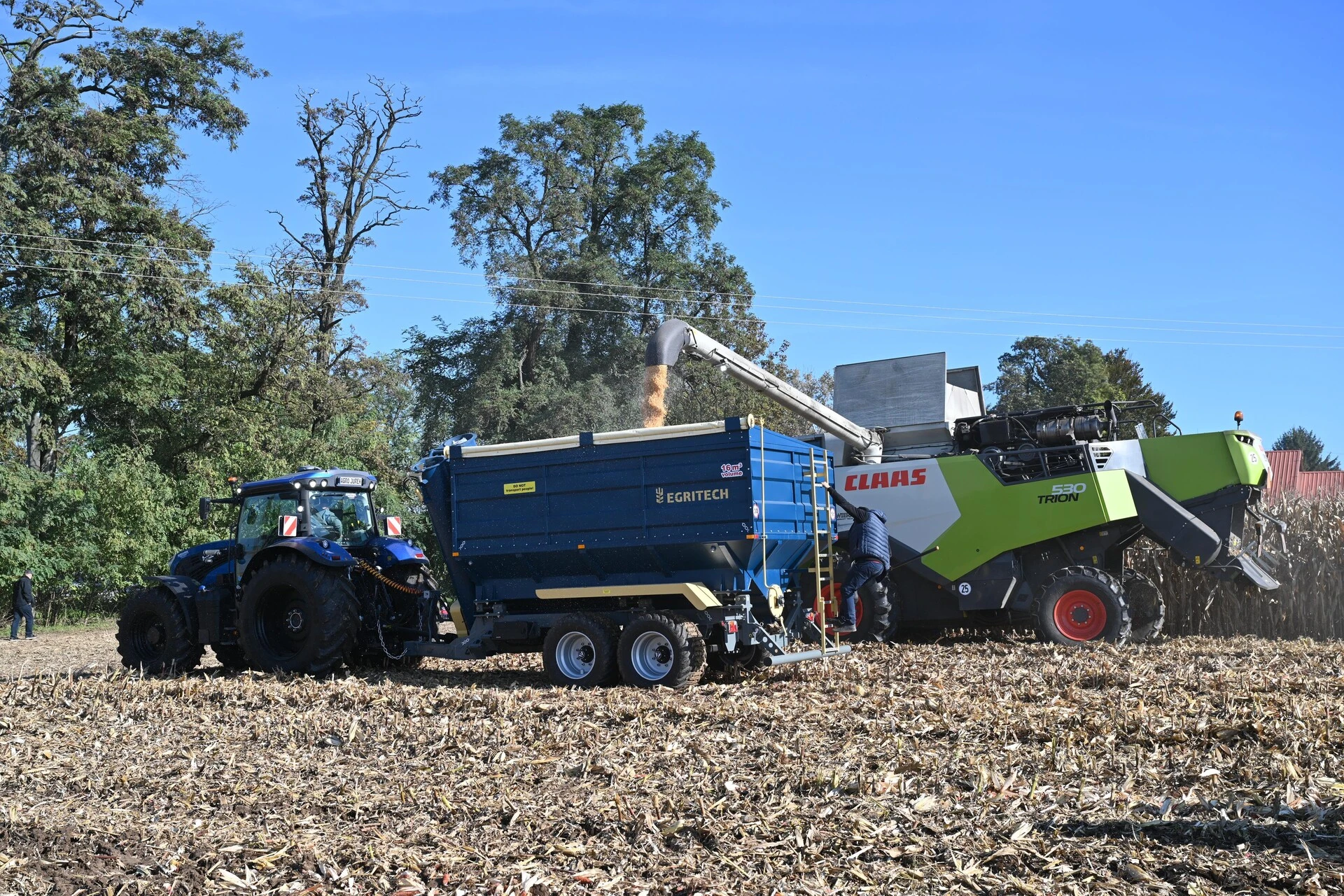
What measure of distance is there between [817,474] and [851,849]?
6.71m

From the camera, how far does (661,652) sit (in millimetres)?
10477

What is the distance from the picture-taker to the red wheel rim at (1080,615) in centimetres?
1276

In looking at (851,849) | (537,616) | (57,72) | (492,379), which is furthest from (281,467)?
(851,849)

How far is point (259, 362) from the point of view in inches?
1127

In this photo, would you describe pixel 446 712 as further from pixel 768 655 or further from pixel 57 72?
pixel 57 72

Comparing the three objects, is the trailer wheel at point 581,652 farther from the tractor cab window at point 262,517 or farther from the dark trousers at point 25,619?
the dark trousers at point 25,619

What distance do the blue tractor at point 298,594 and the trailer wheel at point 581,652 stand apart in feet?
5.75

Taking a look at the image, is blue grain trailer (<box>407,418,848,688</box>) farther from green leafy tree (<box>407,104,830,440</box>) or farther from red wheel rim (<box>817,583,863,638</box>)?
green leafy tree (<box>407,104,830,440</box>)

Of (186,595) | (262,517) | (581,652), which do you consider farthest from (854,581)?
(186,595)

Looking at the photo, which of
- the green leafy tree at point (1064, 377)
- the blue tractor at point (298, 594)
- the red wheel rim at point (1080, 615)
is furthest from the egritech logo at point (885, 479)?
the green leafy tree at point (1064, 377)

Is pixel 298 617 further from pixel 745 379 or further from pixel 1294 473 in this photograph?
pixel 1294 473

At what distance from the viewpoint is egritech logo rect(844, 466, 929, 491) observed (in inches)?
546

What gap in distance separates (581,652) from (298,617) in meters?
3.39

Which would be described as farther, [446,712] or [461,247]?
[461,247]
